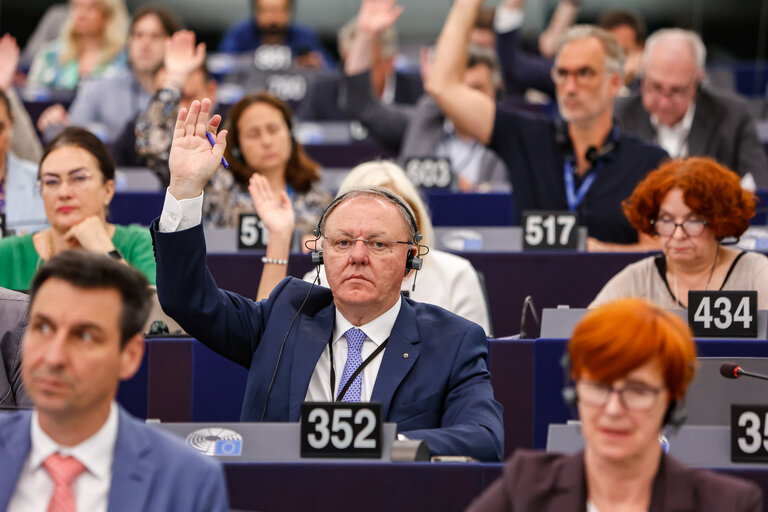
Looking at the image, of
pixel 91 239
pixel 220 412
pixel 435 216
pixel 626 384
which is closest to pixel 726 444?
pixel 626 384

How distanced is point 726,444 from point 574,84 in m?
2.40

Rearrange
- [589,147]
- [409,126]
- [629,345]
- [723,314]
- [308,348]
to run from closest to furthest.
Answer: [629,345], [308,348], [723,314], [589,147], [409,126]

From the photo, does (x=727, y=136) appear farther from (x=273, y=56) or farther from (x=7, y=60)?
(x=273, y=56)

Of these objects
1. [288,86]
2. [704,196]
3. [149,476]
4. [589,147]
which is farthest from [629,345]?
[288,86]

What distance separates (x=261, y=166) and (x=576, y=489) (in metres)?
2.99

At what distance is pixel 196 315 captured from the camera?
284cm

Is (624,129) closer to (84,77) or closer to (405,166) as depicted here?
(405,166)

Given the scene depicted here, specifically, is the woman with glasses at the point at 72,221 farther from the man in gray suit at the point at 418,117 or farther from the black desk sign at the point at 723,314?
the man in gray suit at the point at 418,117

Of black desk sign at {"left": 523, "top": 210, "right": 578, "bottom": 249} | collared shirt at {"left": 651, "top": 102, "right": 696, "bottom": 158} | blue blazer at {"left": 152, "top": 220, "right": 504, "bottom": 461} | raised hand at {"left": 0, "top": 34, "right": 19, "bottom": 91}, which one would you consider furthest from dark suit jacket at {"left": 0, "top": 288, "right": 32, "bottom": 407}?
collared shirt at {"left": 651, "top": 102, "right": 696, "bottom": 158}

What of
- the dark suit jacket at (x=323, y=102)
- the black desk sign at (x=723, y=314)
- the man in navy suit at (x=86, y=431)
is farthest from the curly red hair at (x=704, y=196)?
the dark suit jacket at (x=323, y=102)

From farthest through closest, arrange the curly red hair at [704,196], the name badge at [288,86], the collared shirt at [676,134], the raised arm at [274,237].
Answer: the name badge at [288,86] < the collared shirt at [676,134] < the raised arm at [274,237] < the curly red hair at [704,196]

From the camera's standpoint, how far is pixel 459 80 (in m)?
4.70

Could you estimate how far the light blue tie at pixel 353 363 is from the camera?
2895mm

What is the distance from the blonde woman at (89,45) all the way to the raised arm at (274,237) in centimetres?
403
